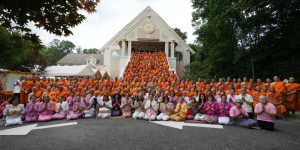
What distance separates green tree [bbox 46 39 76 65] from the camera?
60.1 m

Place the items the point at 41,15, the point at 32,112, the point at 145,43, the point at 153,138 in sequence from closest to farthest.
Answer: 1. the point at 41,15
2. the point at 153,138
3. the point at 32,112
4. the point at 145,43

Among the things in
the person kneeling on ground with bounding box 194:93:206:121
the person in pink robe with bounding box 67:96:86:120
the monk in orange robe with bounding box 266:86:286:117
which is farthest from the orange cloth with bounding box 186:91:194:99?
the person in pink robe with bounding box 67:96:86:120

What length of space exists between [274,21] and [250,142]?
1277 centimetres

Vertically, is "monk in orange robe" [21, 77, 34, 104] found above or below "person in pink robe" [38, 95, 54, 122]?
above

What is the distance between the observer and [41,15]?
2893 mm

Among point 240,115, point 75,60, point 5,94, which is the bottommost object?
point 240,115

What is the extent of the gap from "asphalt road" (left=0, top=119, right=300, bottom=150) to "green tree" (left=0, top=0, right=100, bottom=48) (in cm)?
259

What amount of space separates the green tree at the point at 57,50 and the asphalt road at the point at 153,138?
203 ft

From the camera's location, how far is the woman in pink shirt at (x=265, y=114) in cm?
502

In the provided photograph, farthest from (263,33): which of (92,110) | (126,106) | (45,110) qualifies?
(45,110)

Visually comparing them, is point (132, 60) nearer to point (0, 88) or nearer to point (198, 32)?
point (198, 32)

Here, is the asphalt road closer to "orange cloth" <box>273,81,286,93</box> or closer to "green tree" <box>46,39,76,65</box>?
"orange cloth" <box>273,81,286,93</box>

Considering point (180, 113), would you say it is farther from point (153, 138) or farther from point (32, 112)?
point (32, 112)

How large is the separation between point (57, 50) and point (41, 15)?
70.6 m
